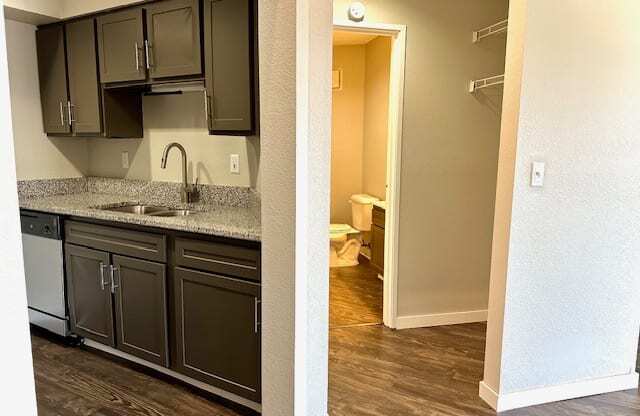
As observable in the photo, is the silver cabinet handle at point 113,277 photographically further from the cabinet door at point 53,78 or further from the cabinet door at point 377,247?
the cabinet door at point 377,247

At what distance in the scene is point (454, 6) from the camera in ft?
10.0

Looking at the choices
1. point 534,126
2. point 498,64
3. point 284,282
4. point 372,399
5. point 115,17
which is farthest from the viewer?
point 498,64

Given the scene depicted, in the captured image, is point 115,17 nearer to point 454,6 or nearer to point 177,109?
point 177,109

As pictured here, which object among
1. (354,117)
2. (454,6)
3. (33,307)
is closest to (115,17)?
(33,307)

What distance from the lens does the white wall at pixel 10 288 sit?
24.4 inches

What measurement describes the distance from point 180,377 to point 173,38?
1.87m

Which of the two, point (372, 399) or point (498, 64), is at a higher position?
point (498, 64)

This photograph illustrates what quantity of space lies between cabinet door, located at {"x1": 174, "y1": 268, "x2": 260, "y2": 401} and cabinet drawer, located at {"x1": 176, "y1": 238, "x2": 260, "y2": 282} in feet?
0.13

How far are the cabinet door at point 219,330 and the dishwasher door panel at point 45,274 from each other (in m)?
1.04

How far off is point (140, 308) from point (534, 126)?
2.21 metres

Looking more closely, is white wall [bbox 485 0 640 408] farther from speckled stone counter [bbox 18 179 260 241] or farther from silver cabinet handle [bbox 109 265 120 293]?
silver cabinet handle [bbox 109 265 120 293]

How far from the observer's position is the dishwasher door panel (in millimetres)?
2863

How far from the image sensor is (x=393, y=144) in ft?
10.3

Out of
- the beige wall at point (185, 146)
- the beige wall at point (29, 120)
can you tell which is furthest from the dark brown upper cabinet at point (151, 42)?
the beige wall at point (29, 120)
